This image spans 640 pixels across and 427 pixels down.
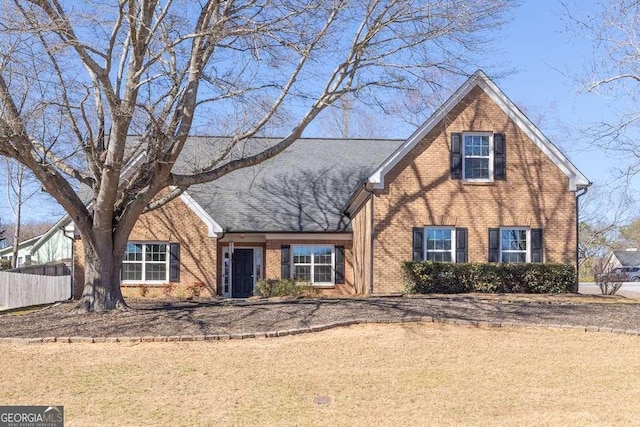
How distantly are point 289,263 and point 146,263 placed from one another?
486 centimetres

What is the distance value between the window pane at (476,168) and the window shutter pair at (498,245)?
1.77 metres

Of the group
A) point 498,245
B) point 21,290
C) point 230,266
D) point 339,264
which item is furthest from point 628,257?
point 21,290

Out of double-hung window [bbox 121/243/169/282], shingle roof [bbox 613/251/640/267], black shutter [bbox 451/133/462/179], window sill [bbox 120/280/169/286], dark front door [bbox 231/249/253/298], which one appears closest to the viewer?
black shutter [bbox 451/133/462/179]

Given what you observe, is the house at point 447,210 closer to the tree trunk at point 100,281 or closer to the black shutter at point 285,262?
the black shutter at point 285,262

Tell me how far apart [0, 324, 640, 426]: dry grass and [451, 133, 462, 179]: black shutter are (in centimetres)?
952

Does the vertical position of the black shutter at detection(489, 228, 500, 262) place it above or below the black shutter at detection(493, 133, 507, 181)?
below

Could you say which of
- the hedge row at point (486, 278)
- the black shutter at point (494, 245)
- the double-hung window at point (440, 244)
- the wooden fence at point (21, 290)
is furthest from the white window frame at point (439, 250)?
the wooden fence at point (21, 290)

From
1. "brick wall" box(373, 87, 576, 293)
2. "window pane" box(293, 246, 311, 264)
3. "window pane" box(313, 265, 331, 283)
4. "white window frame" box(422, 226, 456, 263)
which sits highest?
"brick wall" box(373, 87, 576, 293)

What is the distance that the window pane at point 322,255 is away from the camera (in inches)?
973

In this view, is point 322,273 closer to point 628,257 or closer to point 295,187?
point 295,187

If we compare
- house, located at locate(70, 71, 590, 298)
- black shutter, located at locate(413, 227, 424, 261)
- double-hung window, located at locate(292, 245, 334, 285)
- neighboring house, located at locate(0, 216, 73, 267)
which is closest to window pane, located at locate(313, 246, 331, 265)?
double-hung window, located at locate(292, 245, 334, 285)

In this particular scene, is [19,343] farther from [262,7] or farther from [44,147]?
[262,7]

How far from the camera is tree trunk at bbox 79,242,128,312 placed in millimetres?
15508

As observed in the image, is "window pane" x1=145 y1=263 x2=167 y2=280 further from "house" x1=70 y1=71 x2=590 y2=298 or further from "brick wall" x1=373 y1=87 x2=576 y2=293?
"brick wall" x1=373 y1=87 x2=576 y2=293
